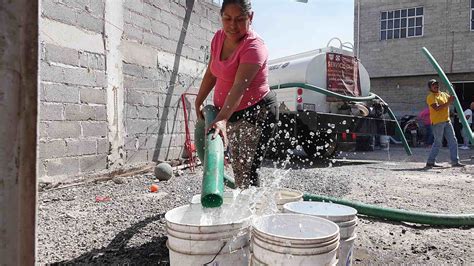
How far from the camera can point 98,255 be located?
2.40 meters

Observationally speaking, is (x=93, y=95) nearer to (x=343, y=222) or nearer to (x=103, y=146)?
(x=103, y=146)

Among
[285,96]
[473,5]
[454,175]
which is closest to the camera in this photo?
[454,175]

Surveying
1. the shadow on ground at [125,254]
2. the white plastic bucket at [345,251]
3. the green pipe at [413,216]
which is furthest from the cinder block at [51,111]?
the white plastic bucket at [345,251]

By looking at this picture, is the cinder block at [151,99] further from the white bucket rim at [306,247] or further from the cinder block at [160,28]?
the white bucket rim at [306,247]

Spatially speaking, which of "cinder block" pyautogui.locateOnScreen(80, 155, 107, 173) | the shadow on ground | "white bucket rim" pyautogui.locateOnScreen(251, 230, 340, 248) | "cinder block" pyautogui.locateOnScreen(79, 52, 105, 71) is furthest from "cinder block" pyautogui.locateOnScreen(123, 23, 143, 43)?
"white bucket rim" pyautogui.locateOnScreen(251, 230, 340, 248)

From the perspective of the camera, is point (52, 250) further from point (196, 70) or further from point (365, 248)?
point (196, 70)

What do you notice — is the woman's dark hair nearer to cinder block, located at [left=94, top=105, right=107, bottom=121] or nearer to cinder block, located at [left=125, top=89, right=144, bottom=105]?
cinder block, located at [left=94, top=105, right=107, bottom=121]

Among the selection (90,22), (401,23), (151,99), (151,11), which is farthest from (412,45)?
(90,22)

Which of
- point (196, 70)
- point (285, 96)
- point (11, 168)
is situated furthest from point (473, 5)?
point (11, 168)

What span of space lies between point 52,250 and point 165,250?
724 mm

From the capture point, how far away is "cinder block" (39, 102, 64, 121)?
13.7 ft

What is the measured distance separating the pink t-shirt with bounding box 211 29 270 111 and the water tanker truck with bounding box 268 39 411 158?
4645 mm

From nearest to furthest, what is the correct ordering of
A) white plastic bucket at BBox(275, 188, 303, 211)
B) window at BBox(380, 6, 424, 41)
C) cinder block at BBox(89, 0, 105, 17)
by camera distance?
1. white plastic bucket at BBox(275, 188, 303, 211)
2. cinder block at BBox(89, 0, 105, 17)
3. window at BBox(380, 6, 424, 41)

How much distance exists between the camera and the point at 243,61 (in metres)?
2.15
